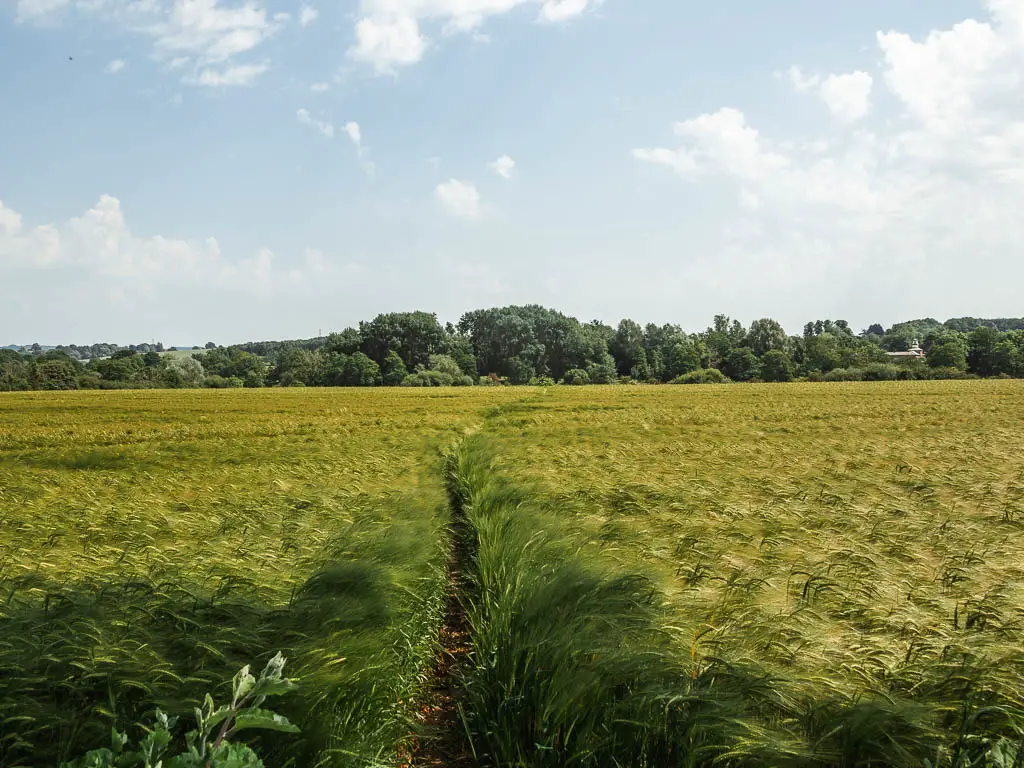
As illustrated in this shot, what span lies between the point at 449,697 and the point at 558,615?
1479 millimetres

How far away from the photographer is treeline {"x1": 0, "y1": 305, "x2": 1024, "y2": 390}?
98.2 meters

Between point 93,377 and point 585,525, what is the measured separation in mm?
112760

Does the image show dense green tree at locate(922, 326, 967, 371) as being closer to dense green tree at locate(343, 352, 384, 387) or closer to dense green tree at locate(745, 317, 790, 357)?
dense green tree at locate(745, 317, 790, 357)

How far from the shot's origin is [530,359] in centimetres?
12862

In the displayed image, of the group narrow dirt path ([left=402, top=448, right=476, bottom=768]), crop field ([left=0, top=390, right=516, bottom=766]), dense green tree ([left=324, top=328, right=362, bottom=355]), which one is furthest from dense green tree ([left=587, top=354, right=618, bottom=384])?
narrow dirt path ([left=402, top=448, right=476, bottom=768])

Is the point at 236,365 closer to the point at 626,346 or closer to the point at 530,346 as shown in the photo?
the point at 530,346

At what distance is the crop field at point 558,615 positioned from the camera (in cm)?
304

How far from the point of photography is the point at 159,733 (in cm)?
154

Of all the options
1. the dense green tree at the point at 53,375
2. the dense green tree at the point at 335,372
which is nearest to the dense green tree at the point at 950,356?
the dense green tree at the point at 335,372

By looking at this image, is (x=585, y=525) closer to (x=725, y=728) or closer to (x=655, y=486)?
(x=655, y=486)

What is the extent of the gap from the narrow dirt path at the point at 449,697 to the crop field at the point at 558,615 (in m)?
0.06

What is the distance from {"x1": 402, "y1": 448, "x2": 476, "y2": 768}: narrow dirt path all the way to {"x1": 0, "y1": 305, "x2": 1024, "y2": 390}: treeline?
92066mm

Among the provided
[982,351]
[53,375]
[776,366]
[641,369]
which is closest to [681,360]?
[641,369]

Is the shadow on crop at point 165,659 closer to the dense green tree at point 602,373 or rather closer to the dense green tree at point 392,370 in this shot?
the dense green tree at point 392,370
